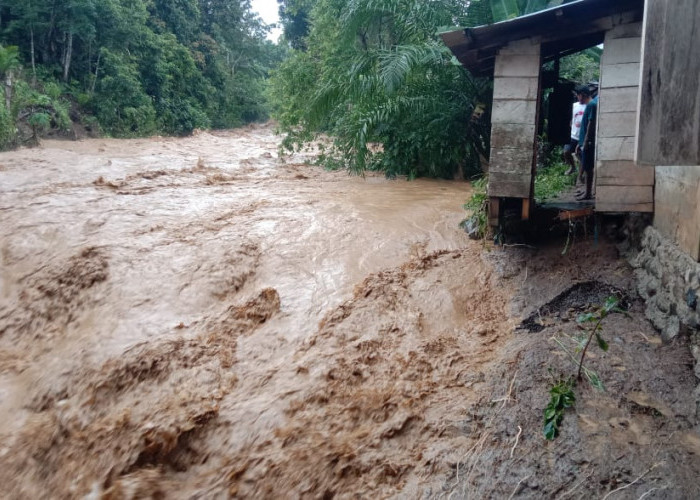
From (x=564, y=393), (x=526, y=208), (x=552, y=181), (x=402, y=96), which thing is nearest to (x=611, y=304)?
(x=564, y=393)

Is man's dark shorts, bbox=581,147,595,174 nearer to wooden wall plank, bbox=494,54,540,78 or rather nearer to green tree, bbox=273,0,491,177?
wooden wall plank, bbox=494,54,540,78

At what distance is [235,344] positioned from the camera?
15.9ft

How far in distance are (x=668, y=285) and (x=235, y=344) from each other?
11.0ft

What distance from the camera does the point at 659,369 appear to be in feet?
11.8

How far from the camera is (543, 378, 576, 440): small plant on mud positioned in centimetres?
327

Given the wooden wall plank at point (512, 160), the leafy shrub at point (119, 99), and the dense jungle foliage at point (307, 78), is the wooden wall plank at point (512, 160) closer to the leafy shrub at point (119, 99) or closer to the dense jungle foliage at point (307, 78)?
the dense jungle foliage at point (307, 78)

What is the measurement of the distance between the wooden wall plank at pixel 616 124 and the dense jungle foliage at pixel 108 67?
1320 centimetres

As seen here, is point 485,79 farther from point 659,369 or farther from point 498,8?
point 659,369

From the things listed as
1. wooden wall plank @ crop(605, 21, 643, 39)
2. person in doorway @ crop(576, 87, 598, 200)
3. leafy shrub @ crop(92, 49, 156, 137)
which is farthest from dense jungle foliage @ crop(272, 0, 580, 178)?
leafy shrub @ crop(92, 49, 156, 137)

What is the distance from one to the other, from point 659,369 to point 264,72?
34773 millimetres

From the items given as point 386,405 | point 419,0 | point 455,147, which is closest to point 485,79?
point 455,147

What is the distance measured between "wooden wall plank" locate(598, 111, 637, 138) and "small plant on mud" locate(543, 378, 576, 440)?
2.31 metres

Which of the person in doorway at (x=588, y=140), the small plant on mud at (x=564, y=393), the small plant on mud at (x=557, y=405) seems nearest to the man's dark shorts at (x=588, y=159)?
the person in doorway at (x=588, y=140)

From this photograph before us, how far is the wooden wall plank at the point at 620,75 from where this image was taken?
470cm
